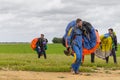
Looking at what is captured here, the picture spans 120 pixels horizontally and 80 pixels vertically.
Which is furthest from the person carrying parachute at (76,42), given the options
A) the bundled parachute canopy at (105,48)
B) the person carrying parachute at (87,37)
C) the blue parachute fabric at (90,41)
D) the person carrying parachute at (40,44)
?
the person carrying parachute at (40,44)

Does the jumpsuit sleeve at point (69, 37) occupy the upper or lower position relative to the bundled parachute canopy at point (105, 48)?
upper

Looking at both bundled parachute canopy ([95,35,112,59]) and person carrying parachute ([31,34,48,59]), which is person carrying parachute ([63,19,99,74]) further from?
person carrying parachute ([31,34,48,59])

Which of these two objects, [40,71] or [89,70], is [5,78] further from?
[89,70]

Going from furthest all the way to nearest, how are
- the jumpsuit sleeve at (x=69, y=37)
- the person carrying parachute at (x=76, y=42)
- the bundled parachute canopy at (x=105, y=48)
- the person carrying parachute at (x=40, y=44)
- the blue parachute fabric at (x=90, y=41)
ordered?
1. the person carrying parachute at (x=40, y=44)
2. the bundled parachute canopy at (x=105, y=48)
3. the blue parachute fabric at (x=90, y=41)
4. the jumpsuit sleeve at (x=69, y=37)
5. the person carrying parachute at (x=76, y=42)

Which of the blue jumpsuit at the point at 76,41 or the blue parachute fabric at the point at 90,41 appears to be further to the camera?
the blue parachute fabric at the point at 90,41

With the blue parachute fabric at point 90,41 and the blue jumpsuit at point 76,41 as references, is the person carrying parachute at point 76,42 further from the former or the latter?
the blue parachute fabric at point 90,41

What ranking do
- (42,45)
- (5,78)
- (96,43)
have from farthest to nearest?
(42,45) < (96,43) < (5,78)

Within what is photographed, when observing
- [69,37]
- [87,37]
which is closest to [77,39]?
[69,37]

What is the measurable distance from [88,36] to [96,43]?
0.62m

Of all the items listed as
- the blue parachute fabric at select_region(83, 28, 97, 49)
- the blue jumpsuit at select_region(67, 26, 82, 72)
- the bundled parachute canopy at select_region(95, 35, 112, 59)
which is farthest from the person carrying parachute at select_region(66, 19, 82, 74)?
the bundled parachute canopy at select_region(95, 35, 112, 59)

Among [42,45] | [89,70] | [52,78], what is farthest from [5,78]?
[42,45]

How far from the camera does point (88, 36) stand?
1822cm

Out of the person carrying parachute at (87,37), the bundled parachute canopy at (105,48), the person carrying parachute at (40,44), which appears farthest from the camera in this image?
the person carrying parachute at (40,44)

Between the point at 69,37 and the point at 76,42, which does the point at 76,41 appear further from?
the point at 69,37
